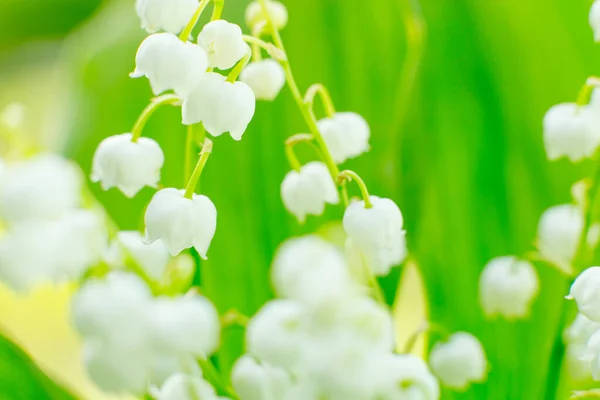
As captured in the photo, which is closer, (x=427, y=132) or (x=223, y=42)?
(x=223, y=42)

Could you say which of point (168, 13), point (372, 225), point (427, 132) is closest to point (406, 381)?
point (372, 225)

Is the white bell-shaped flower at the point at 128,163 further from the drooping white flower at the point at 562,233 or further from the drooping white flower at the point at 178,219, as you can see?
the drooping white flower at the point at 562,233

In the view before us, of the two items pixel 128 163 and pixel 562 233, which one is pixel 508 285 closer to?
pixel 562 233

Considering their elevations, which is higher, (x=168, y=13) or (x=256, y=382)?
(x=168, y=13)

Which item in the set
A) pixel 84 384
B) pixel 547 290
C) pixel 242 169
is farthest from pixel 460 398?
pixel 84 384

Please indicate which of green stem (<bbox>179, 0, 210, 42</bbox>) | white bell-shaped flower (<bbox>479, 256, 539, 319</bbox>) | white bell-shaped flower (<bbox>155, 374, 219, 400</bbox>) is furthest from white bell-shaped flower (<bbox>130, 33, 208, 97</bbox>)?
white bell-shaped flower (<bbox>479, 256, 539, 319</bbox>)

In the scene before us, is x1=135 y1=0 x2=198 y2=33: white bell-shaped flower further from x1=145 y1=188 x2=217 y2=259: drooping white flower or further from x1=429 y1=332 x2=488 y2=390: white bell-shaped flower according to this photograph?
x1=429 y1=332 x2=488 y2=390: white bell-shaped flower

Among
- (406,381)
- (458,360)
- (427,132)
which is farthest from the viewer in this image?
(427,132)

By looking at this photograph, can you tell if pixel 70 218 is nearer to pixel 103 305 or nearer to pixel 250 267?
pixel 103 305
